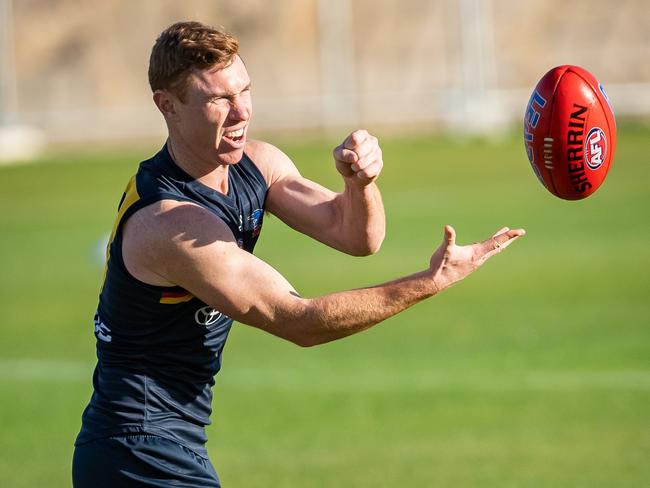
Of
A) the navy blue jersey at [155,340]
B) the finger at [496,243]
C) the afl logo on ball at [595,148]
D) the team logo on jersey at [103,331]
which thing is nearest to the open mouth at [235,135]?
the navy blue jersey at [155,340]

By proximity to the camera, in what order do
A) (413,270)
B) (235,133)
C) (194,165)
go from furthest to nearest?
(413,270), (194,165), (235,133)

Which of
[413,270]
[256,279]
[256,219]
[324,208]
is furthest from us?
[413,270]

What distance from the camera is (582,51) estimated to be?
38.2m

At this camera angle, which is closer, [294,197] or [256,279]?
[256,279]

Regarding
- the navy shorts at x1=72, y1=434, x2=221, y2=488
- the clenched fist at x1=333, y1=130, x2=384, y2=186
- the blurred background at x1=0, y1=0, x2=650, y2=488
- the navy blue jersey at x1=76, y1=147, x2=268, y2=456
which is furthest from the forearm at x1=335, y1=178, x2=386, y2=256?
the blurred background at x1=0, y1=0, x2=650, y2=488

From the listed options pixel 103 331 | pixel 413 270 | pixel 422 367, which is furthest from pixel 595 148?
pixel 413 270

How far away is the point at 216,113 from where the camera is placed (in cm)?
487

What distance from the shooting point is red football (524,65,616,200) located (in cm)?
567

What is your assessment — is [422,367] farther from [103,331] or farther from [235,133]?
[235,133]

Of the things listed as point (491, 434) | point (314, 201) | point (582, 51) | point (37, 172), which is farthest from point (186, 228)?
point (582, 51)

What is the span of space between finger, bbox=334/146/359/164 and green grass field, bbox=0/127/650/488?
3285 millimetres

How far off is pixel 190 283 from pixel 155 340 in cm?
41

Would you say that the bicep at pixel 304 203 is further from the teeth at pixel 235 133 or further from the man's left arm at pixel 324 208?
the teeth at pixel 235 133

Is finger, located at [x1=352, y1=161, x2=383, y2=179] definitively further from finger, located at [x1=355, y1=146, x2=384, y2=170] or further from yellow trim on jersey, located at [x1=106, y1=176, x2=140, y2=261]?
yellow trim on jersey, located at [x1=106, y1=176, x2=140, y2=261]
